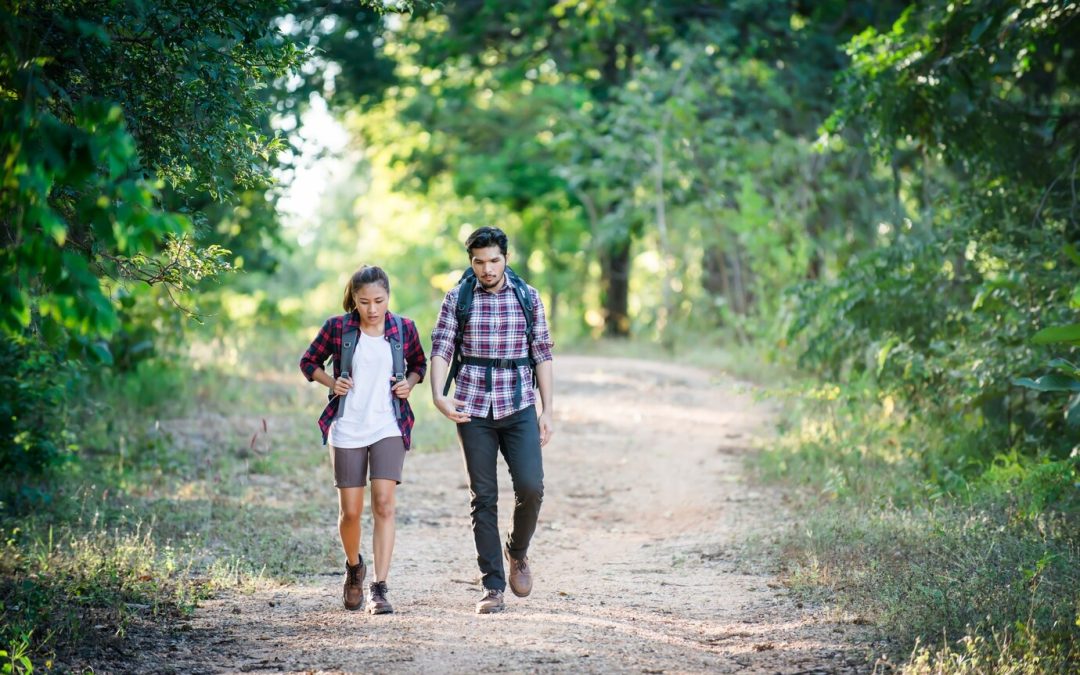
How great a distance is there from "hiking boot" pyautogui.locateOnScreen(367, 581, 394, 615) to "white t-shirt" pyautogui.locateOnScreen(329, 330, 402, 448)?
780 mm

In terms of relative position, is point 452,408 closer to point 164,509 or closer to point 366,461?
point 366,461

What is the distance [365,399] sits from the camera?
549cm

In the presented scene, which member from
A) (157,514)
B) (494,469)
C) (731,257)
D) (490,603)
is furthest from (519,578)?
(731,257)

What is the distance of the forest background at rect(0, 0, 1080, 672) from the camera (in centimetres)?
480

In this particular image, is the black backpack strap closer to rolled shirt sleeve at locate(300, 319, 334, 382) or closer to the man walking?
the man walking

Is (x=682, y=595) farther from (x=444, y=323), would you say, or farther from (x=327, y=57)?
(x=327, y=57)

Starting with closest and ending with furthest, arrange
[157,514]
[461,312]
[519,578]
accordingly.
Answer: [461,312]
[519,578]
[157,514]

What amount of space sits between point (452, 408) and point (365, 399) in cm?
44

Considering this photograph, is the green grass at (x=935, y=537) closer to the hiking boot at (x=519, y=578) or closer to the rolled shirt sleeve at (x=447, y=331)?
the hiking boot at (x=519, y=578)

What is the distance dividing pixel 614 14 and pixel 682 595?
1188 cm

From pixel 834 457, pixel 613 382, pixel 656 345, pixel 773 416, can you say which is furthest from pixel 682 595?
pixel 656 345

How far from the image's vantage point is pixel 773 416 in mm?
12711

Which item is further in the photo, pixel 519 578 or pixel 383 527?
pixel 519 578

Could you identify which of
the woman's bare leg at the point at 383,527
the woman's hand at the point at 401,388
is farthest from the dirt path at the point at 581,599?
the woman's hand at the point at 401,388
